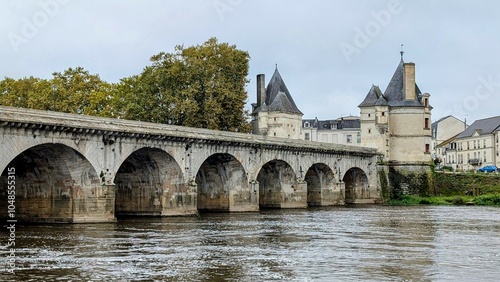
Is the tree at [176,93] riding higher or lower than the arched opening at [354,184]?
higher

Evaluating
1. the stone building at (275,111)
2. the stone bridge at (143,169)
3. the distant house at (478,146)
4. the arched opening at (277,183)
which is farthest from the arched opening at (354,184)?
the distant house at (478,146)

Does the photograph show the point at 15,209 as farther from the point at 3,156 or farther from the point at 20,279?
the point at 20,279

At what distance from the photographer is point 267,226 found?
4312 cm

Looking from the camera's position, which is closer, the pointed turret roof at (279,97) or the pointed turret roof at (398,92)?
the pointed turret roof at (398,92)

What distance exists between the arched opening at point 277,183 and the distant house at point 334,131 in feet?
172

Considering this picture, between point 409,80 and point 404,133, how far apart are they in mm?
5707

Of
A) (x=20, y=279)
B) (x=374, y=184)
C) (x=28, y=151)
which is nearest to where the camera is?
(x=20, y=279)

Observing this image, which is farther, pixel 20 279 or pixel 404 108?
pixel 404 108

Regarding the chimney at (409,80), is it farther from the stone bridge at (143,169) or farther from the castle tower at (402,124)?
the stone bridge at (143,169)

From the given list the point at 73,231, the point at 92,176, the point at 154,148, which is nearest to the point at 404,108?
the point at 154,148

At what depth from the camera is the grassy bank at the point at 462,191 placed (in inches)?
3019

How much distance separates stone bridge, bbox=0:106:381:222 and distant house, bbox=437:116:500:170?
113ft

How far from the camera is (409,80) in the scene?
8338cm

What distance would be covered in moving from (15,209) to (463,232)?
25.0 m
